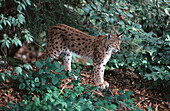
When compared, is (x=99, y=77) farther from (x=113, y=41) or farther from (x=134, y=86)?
(x=134, y=86)

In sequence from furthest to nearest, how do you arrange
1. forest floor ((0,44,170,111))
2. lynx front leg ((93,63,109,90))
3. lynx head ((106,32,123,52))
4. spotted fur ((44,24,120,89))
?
forest floor ((0,44,170,111))
spotted fur ((44,24,120,89))
lynx front leg ((93,63,109,90))
lynx head ((106,32,123,52))

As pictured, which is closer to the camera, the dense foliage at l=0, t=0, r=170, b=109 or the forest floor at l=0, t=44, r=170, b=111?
the dense foliage at l=0, t=0, r=170, b=109

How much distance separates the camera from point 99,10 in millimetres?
5402

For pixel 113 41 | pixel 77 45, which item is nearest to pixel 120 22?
pixel 113 41

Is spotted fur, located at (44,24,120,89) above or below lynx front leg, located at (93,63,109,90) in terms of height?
above

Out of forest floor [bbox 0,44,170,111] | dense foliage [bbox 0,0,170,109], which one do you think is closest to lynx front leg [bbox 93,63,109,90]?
forest floor [bbox 0,44,170,111]

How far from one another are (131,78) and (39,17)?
2.96 meters

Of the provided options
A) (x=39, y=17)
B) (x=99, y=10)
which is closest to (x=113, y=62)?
(x=99, y=10)

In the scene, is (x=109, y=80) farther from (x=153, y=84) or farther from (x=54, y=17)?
(x=54, y=17)

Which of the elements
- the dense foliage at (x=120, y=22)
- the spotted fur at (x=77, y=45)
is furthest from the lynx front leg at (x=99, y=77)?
the dense foliage at (x=120, y=22)

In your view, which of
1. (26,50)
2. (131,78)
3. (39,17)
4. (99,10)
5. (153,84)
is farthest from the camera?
(26,50)

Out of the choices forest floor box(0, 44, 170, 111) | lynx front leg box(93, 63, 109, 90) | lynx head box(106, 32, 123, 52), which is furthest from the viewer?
forest floor box(0, 44, 170, 111)

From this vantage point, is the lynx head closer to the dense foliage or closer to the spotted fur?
the spotted fur

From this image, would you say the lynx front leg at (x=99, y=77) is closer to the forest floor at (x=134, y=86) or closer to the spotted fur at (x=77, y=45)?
the spotted fur at (x=77, y=45)
